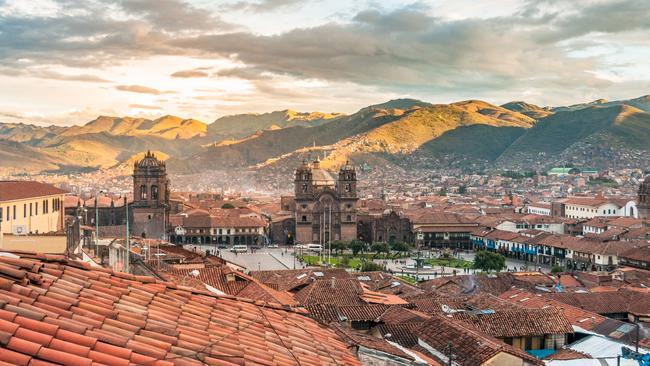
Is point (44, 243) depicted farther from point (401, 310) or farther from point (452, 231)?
point (452, 231)

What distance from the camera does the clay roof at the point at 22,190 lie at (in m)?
25.4

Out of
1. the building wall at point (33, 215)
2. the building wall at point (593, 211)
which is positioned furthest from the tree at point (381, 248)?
the building wall at point (33, 215)

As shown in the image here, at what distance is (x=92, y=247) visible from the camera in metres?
24.7

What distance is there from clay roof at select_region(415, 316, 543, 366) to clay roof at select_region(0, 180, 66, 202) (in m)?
15.1

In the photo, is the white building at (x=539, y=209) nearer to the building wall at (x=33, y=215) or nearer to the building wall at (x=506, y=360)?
the building wall at (x=33, y=215)

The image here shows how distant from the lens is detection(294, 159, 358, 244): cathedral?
72500mm

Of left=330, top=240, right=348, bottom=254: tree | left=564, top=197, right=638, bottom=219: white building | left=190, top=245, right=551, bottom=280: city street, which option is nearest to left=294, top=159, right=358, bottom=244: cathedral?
left=330, top=240, right=348, bottom=254: tree

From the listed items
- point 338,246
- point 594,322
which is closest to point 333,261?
point 338,246

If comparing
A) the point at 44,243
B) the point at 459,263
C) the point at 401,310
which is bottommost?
the point at 459,263

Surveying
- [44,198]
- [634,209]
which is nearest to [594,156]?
[634,209]

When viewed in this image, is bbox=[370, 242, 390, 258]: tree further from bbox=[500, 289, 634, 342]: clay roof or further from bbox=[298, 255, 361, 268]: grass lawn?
bbox=[500, 289, 634, 342]: clay roof

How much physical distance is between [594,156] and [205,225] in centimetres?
13022

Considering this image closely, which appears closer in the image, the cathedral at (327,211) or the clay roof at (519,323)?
the clay roof at (519,323)

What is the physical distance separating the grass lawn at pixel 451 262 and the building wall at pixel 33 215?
105ft
